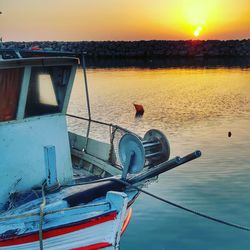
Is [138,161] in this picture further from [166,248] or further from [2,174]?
[166,248]

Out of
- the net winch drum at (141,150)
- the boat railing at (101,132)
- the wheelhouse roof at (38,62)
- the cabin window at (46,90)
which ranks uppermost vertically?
the wheelhouse roof at (38,62)

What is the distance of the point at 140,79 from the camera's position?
7700cm

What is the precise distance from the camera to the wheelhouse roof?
859 centimetres

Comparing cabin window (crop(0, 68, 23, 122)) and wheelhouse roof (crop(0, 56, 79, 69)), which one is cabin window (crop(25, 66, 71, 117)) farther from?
cabin window (crop(0, 68, 23, 122))

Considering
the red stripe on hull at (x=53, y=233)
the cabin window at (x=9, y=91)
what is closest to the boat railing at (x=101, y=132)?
the cabin window at (x=9, y=91)

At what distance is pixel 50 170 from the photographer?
875cm

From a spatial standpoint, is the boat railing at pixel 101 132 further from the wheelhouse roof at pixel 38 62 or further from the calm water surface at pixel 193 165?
the wheelhouse roof at pixel 38 62

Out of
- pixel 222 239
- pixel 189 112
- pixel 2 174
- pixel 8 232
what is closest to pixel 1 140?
pixel 2 174

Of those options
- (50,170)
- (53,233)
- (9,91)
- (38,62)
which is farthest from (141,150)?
(9,91)

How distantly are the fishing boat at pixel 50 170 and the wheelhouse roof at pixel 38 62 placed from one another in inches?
0.8

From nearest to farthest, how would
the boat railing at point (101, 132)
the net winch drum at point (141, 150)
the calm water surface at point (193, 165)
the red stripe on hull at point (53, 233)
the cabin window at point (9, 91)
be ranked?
1. the red stripe on hull at point (53, 233)
2. the net winch drum at point (141, 150)
3. the cabin window at point (9, 91)
4. the boat railing at point (101, 132)
5. the calm water surface at point (193, 165)

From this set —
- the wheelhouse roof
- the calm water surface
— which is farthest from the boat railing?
the wheelhouse roof

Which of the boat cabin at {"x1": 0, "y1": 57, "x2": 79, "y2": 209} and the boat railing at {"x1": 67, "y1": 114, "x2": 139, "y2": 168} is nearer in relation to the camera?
the boat cabin at {"x1": 0, "y1": 57, "x2": 79, "y2": 209}

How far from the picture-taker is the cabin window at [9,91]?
8839mm
